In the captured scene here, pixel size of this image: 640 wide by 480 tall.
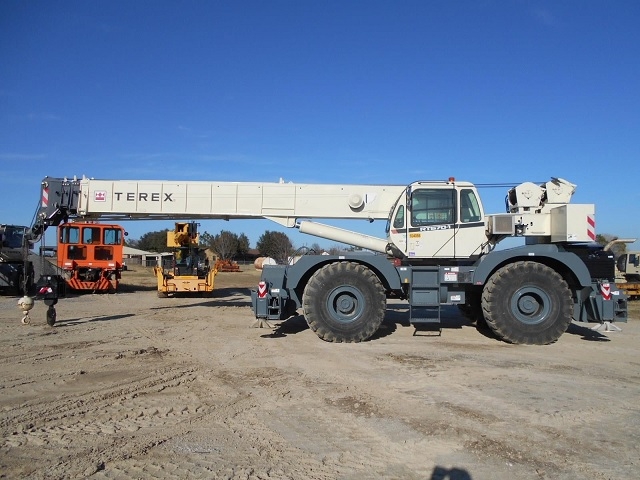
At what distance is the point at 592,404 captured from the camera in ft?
19.9

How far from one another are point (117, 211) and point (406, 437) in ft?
31.5

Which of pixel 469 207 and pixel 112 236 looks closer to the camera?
pixel 469 207

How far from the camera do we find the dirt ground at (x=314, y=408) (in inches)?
171

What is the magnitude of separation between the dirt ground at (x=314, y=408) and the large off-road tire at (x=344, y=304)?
1.09ft

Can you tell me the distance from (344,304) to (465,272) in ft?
8.26

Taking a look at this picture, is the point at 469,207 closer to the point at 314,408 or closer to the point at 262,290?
the point at 262,290

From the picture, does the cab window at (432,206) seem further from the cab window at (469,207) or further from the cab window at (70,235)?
the cab window at (70,235)

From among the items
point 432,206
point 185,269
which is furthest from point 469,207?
point 185,269

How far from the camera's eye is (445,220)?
34.5ft

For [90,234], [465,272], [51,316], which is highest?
[90,234]

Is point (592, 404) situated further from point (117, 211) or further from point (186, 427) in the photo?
point (117, 211)

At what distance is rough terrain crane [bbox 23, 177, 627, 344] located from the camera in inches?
394

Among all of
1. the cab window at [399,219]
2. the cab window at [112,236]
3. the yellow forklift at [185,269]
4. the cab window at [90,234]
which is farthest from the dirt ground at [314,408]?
the cab window at [112,236]

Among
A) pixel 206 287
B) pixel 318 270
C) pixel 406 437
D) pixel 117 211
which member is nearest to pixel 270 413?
pixel 406 437
